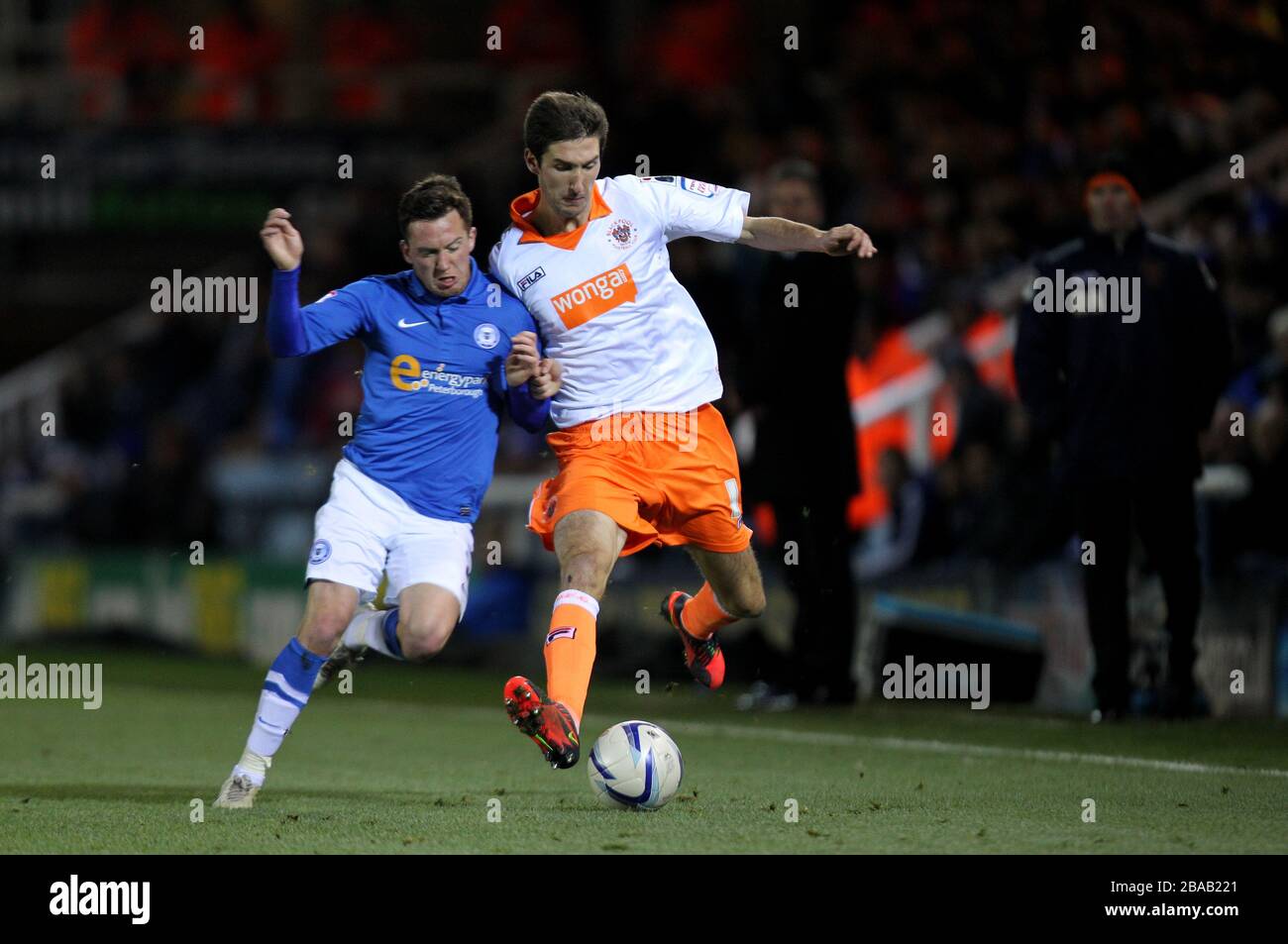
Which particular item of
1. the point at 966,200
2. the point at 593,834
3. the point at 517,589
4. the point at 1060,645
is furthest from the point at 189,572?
the point at 593,834

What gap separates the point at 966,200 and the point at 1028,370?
4523 mm

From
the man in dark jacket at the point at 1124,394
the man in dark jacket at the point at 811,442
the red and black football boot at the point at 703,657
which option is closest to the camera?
the red and black football boot at the point at 703,657

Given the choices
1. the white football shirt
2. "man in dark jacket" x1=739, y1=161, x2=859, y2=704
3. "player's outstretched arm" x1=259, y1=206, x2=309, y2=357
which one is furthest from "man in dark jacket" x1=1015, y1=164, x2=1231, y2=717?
"player's outstretched arm" x1=259, y1=206, x2=309, y2=357

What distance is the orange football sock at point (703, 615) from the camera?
738cm

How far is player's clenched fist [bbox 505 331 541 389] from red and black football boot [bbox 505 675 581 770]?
3.24 ft

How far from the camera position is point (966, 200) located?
13562 millimetres

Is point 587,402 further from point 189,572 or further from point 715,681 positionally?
point 189,572

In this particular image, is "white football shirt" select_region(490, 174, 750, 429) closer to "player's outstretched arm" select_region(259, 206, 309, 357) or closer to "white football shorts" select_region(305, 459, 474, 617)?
"white football shorts" select_region(305, 459, 474, 617)

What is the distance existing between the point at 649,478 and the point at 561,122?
3.75 feet

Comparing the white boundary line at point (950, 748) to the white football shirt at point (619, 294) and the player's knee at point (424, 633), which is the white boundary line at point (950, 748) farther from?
the player's knee at point (424, 633)

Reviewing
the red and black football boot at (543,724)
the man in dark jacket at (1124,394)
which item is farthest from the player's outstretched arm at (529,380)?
the man in dark jacket at (1124,394)

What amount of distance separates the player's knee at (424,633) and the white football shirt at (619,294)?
0.74 metres

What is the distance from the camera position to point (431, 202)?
21.4 ft

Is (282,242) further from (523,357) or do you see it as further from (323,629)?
(323,629)
